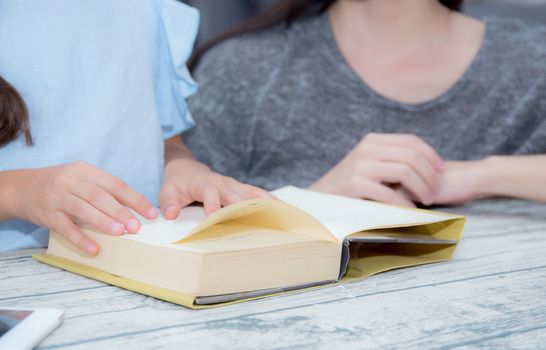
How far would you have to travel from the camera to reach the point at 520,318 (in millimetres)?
608

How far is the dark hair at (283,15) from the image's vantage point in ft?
5.04

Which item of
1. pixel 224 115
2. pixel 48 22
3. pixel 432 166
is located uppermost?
pixel 48 22

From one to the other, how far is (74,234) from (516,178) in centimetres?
66

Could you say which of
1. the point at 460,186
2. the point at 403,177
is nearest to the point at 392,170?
the point at 403,177

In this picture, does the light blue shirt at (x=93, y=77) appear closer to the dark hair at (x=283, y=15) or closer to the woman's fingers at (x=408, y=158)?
the woman's fingers at (x=408, y=158)

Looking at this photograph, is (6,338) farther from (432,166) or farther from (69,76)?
(432,166)

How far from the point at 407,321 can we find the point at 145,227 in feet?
0.83

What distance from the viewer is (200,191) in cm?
83

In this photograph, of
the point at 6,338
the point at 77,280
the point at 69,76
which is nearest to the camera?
the point at 6,338

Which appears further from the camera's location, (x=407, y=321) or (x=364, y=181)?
(x=364, y=181)

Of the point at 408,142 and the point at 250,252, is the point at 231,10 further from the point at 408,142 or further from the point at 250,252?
the point at 250,252

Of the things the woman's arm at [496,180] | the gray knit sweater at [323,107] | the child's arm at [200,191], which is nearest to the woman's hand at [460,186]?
the woman's arm at [496,180]

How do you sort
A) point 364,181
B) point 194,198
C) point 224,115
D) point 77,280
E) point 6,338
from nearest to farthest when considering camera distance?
point 6,338
point 77,280
point 194,198
point 364,181
point 224,115

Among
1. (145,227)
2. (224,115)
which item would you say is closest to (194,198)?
(145,227)
